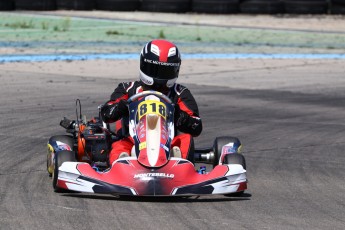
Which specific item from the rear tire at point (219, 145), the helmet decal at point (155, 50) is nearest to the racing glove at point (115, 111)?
the helmet decal at point (155, 50)

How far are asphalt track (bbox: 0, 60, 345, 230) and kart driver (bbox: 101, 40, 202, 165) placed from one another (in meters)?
0.65

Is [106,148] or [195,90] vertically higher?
[106,148]

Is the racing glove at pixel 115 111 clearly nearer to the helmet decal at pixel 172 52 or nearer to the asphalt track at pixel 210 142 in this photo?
the helmet decal at pixel 172 52

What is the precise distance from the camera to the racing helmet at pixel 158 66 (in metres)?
8.06

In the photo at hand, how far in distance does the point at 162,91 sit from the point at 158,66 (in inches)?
9.0

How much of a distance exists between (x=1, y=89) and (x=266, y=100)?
366 cm

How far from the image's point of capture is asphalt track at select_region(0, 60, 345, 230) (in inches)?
250

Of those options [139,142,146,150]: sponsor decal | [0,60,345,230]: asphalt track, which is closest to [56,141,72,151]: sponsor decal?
[0,60,345,230]: asphalt track

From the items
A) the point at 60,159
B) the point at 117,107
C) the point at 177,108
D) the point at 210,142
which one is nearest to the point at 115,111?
the point at 117,107

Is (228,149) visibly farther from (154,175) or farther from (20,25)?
(20,25)

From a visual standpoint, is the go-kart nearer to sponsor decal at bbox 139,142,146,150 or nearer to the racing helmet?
sponsor decal at bbox 139,142,146,150

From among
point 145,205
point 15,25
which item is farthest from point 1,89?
point 15,25

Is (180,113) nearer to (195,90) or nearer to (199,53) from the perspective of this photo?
(195,90)

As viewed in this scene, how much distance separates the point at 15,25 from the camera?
2422cm
